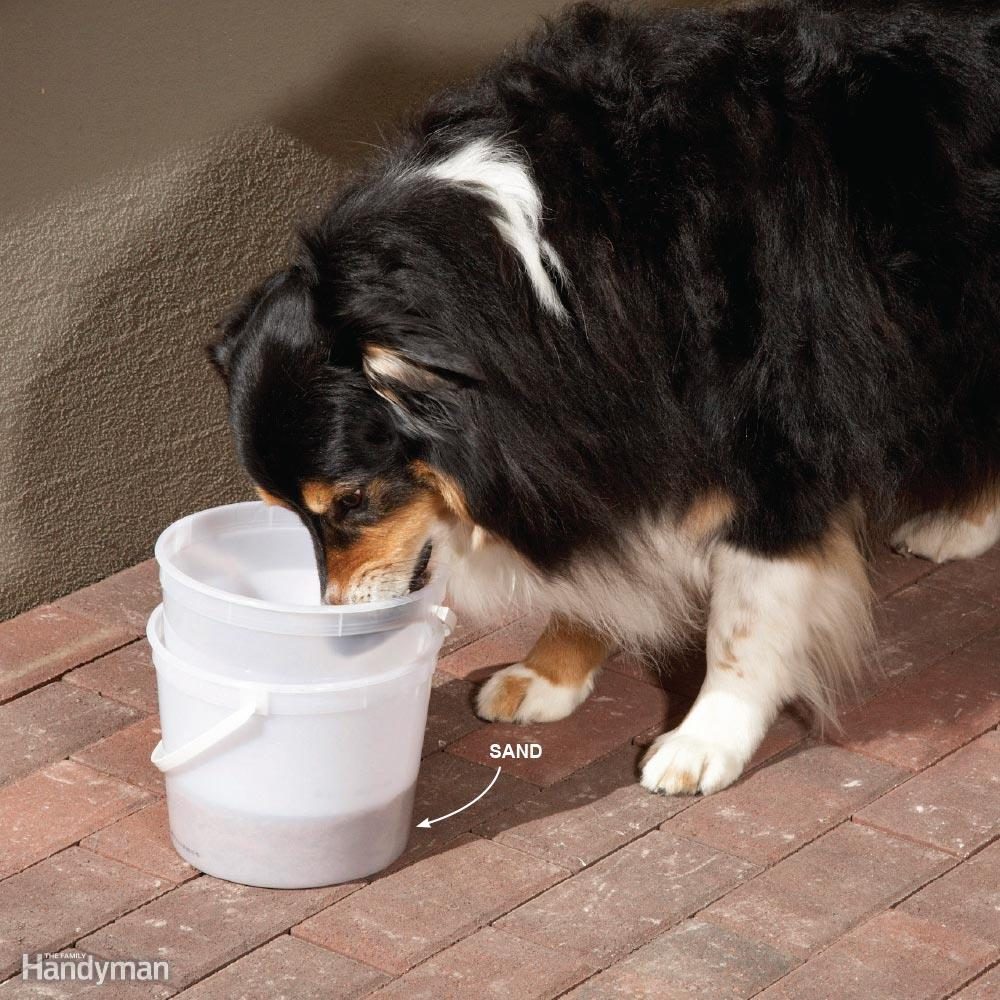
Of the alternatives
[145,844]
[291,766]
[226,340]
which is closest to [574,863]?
[291,766]

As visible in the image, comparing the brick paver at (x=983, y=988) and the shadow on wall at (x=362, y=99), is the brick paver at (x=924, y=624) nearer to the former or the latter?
the brick paver at (x=983, y=988)

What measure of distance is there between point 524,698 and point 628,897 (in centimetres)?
65

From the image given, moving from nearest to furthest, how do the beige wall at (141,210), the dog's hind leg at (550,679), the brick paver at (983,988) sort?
Answer: the brick paver at (983,988) → the dog's hind leg at (550,679) → the beige wall at (141,210)

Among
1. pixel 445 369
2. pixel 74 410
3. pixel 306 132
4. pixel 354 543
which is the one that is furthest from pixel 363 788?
pixel 306 132

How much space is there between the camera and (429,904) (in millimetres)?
2592

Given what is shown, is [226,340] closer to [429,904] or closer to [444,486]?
[444,486]

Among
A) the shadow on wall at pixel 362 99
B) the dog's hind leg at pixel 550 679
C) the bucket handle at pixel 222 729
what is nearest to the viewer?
the bucket handle at pixel 222 729

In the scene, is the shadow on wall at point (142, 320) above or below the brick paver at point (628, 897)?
above

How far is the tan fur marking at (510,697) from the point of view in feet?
10.4

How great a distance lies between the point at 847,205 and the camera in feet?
9.23

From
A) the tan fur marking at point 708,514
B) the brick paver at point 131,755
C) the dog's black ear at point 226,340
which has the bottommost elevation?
the brick paver at point 131,755

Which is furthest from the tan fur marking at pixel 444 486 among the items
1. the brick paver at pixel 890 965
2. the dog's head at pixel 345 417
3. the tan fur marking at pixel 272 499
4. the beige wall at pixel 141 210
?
the beige wall at pixel 141 210

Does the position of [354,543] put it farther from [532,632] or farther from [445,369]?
[532,632]

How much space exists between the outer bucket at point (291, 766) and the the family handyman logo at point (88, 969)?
25 centimetres
